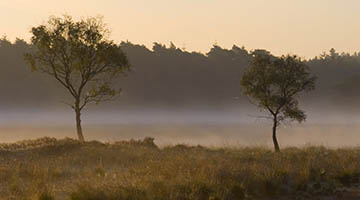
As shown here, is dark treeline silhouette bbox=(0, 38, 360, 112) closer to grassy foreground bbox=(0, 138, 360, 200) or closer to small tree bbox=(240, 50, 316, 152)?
small tree bbox=(240, 50, 316, 152)

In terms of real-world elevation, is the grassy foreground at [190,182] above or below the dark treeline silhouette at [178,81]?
below

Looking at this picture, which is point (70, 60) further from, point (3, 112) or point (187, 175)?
point (3, 112)

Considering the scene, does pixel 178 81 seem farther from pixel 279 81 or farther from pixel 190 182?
pixel 190 182

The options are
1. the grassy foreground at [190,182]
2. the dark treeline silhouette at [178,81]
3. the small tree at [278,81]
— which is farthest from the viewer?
the dark treeline silhouette at [178,81]

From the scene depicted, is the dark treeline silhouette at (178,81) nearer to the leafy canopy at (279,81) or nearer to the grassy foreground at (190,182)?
the leafy canopy at (279,81)

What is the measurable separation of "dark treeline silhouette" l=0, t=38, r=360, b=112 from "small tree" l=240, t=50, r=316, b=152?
106367mm

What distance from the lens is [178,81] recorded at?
165 meters

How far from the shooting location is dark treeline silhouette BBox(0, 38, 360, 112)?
463 ft

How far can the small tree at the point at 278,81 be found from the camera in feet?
121

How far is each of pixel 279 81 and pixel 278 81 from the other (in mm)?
80

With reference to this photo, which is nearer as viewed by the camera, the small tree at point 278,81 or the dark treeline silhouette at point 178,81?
the small tree at point 278,81

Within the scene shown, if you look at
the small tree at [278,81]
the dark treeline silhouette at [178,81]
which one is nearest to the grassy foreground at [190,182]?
the small tree at [278,81]

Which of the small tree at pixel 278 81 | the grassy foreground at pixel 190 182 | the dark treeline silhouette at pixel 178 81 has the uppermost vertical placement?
the dark treeline silhouette at pixel 178 81

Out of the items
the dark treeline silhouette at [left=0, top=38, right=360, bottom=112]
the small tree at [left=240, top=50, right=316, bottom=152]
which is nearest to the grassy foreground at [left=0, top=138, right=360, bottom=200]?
the small tree at [left=240, top=50, right=316, bottom=152]
